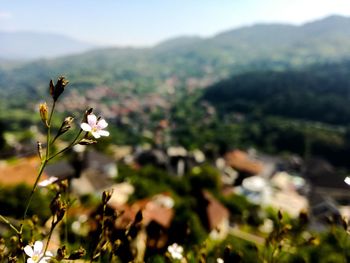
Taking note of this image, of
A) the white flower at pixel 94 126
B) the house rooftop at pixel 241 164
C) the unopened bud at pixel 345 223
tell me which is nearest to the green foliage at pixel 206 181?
the house rooftop at pixel 241 164

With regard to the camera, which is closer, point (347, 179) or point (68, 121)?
point (68, 121)

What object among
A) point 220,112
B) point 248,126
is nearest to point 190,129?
point 248,126

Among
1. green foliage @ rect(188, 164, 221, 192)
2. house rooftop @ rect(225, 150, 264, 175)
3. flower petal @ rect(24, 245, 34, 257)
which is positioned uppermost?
flower petal @ rect(24, 245, 34, 257)

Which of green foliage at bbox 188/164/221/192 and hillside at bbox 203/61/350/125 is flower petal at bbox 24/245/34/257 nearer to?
green foliage at bbox 188/164/221/192

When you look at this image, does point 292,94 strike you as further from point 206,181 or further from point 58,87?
point 58,87

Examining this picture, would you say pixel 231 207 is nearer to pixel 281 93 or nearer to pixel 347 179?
pixel 347 179

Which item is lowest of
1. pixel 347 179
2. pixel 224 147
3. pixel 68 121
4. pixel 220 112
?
pixel 220 112

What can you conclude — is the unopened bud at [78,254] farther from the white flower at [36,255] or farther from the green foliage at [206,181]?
the green foliage at [206,181]

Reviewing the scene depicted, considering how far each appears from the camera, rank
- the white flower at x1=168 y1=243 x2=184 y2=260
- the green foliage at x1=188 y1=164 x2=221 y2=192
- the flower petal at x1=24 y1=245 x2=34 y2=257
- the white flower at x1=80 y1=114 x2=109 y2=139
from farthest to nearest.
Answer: the green foliage at x1=188 y1=164 x2=221 y2=192
the white flower at x1=168 y1=243 x2=184 y2=260
the white flower at x1=80 y1=114 x2=109 y2=139
the flower petal at x1=24 y1=245 x2=34 y2=257

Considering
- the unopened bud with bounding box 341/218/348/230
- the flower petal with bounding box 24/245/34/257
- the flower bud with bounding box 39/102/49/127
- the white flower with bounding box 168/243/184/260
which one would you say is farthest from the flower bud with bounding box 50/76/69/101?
the unopened bud with bounding box 341/218/348/230
